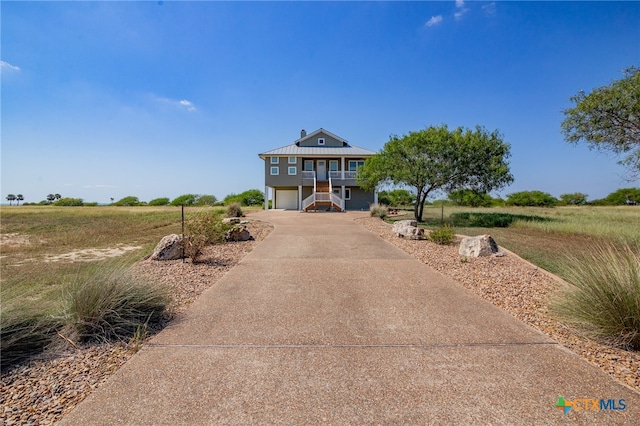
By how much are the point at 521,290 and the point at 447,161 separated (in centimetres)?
1378

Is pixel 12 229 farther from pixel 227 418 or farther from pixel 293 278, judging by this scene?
pixel 227 418

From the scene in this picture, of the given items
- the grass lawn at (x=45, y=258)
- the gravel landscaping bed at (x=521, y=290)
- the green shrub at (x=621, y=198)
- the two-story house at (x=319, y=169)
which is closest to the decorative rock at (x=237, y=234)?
the grass lawn at (x=45, y=258)

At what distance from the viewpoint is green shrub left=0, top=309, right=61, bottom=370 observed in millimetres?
3074

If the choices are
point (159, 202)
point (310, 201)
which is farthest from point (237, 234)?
point (159, 202)

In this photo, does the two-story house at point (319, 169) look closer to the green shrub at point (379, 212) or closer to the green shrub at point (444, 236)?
the green shrub at point (379, 212)

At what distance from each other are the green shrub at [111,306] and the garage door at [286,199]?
2710 cm

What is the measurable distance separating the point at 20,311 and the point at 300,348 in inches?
124

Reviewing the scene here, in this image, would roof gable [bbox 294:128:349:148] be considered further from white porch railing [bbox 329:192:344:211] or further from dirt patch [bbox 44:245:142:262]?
dirt patch [bbox 44:245:142:262]

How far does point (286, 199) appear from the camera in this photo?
3155 centimetres

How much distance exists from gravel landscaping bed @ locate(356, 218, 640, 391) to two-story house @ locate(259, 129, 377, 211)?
19.2 metres

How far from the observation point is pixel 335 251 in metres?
8.95

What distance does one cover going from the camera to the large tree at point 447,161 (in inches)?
700

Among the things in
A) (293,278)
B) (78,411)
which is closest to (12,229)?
(293,278)

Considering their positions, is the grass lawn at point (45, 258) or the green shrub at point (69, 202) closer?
the grass lawn at point (45, 258)
